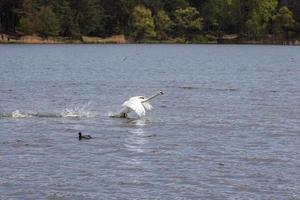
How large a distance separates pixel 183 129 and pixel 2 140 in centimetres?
559

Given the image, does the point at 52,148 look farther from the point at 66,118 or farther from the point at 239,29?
the point at 239,29

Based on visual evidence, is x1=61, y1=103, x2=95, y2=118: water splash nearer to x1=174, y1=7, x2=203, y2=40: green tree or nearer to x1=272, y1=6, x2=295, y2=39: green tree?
x1=272, y1=6, x2=295, y2=39: green tree

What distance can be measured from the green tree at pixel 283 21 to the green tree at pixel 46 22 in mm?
44089

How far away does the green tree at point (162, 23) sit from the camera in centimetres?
16638

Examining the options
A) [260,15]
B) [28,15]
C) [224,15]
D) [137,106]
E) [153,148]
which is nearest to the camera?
[153,148]

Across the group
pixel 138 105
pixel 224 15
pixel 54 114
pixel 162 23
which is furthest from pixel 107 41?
pixel 138 105

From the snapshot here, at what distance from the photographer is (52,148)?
19.5 meters

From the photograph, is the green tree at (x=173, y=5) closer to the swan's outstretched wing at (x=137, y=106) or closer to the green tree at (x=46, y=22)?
the green tree at (x=46, y=22)

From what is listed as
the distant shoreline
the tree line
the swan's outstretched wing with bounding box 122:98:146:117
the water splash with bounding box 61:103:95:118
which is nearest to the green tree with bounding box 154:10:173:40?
the tree line

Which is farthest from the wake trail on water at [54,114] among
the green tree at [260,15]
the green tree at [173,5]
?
the green tree at [173,5]

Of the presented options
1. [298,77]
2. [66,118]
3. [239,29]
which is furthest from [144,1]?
[66,118]

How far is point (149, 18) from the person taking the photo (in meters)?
164

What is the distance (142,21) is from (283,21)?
1126 inches

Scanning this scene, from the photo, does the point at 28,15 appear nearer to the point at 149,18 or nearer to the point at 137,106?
the point at 149,18
